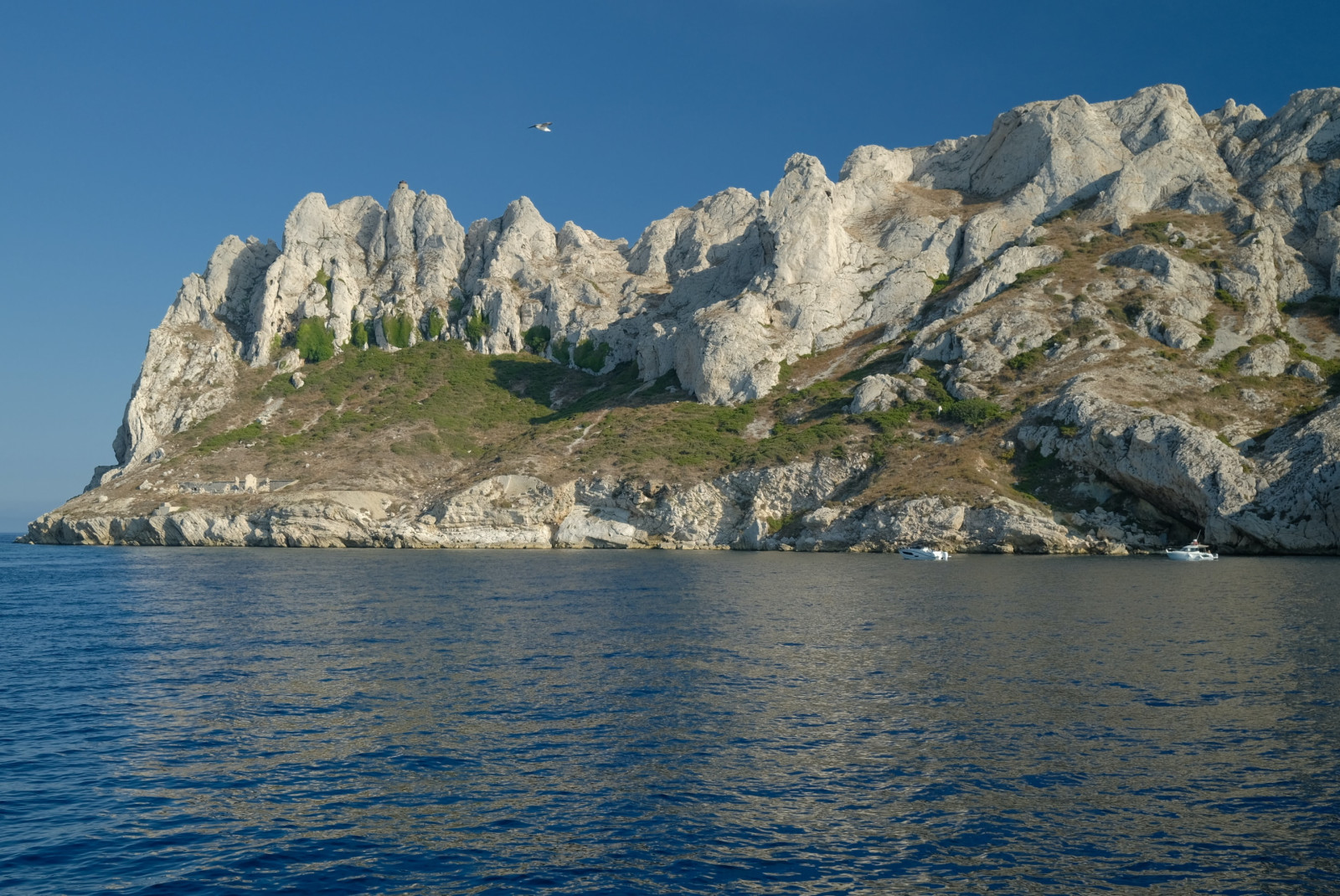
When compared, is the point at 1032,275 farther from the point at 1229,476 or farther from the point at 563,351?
the point at 563,351

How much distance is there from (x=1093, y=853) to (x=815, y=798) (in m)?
5.18

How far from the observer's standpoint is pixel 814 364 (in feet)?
417

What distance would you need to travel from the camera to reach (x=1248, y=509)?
7619cm

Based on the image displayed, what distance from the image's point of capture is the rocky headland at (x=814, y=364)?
87250 mm

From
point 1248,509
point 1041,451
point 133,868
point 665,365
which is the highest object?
point 665,365

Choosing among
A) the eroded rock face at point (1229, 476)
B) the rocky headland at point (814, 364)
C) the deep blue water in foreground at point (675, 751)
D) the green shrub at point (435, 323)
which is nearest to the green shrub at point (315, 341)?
the rocky headland at point (814, 364)

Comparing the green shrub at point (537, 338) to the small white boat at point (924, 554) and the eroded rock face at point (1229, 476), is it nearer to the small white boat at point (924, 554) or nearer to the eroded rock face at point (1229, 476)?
the small white boat at point (924, 554)

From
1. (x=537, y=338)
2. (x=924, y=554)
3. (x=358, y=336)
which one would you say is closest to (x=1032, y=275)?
(x=924, y=554)

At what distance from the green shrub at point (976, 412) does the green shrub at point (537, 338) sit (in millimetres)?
79144

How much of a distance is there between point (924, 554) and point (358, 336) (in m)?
112

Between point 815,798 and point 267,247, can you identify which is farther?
point 267,247

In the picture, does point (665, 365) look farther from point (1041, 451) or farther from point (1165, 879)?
point (1165, 879)

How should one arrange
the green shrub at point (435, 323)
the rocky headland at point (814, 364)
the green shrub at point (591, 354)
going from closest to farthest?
1. the rocky headland at point (814, 364)
2. the green shrub at point (591, 354)
3. the green shrub at point (435, 323)

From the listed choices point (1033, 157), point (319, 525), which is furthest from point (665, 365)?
point (1033, 157)
